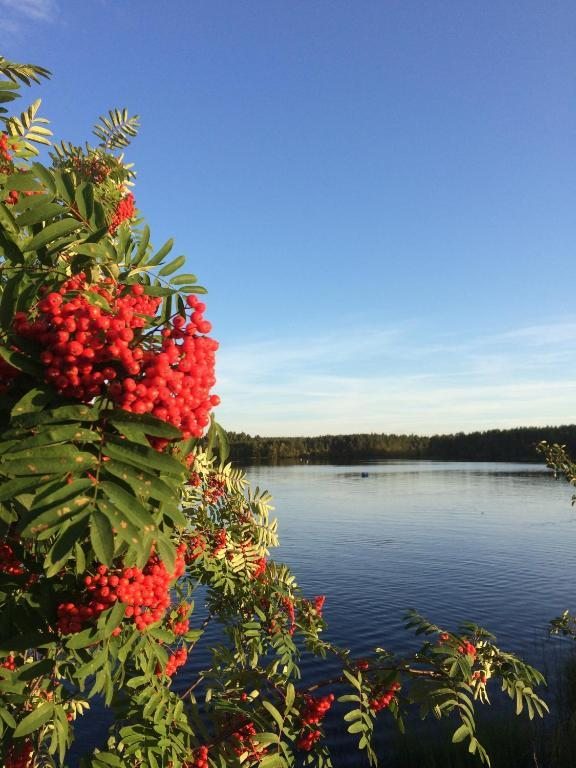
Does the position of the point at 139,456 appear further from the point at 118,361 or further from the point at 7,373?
the point at 7,373

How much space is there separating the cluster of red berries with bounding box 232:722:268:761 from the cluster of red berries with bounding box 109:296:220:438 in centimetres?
284

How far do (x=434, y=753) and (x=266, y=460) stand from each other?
4987 inches

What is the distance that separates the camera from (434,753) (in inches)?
408

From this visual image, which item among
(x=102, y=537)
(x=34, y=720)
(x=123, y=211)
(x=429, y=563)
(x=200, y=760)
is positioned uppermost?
(x=123, y=211)

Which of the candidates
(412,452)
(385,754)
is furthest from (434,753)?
(412,452)

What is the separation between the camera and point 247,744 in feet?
13.7

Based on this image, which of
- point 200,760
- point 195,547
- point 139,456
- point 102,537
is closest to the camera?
point 102,537

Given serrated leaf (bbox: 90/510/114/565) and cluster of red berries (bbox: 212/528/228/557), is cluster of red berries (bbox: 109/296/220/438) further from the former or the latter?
cluster of red berries (bbox: 212/528/228/557)

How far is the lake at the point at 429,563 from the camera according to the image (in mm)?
18828

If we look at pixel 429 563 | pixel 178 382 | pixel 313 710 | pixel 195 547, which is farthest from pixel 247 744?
pixel 429 563

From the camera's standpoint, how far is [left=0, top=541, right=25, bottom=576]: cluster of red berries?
8.75 ft

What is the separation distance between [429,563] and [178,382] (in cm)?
2781

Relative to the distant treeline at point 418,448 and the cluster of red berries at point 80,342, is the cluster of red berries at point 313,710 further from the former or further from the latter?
the distant treeline at point 418,448

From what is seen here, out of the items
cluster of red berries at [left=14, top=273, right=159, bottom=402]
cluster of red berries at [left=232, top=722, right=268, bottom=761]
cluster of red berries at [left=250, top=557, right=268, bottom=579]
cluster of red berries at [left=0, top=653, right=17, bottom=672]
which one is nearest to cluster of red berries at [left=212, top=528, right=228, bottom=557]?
cluster of red berries at [left=250, top=557, right=268, bottom=579]
